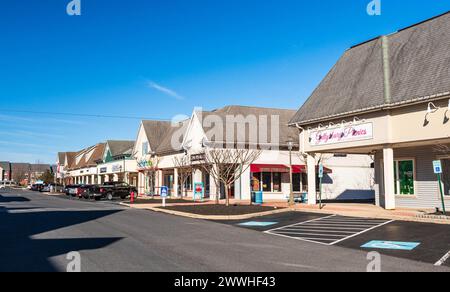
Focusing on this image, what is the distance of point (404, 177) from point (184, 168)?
75.1ft

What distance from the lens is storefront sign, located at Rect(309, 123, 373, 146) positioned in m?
22.8

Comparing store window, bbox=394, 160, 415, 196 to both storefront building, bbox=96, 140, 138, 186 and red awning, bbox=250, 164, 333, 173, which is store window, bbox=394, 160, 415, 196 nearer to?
→ red awning, bbox=250, 164, 333, 173

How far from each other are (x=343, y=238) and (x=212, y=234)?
444 cm

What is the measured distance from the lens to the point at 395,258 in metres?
10.9

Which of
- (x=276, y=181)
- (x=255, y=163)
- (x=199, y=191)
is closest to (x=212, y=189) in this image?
(x=199, y=191)

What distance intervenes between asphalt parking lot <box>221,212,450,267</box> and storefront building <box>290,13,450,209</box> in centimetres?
469

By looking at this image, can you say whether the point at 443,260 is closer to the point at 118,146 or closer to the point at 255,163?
the point at 255,163

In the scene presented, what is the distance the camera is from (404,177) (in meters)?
23.9

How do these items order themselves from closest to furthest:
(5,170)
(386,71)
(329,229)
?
(329,229), (386,71), (5,170)

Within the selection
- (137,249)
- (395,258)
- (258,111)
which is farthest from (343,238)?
(258,111)

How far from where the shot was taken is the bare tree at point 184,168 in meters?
41.1

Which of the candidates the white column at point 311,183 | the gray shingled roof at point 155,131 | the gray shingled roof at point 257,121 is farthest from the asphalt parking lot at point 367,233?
the gray shingled roof at point 155,131

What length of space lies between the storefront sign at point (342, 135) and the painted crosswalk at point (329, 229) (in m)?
4.95
